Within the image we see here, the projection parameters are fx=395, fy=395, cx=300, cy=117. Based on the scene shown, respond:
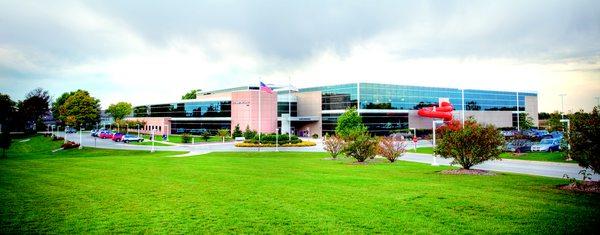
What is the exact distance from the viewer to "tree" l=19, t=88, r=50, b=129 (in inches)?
2663

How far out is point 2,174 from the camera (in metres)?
19.7

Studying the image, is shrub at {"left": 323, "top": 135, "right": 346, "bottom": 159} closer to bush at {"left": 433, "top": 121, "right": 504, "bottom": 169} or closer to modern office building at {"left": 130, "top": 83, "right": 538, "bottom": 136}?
bush at {"left": 433, "top": 121, "right": 504, "bottom": 169}

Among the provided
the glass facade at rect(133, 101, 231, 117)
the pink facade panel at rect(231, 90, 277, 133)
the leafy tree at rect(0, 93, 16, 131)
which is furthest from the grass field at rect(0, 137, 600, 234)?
the glass facade at rect(133, 101, 231, 117)

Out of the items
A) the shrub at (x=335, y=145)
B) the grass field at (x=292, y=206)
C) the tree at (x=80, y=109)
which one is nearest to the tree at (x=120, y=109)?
the tree at (x=80, y=109)

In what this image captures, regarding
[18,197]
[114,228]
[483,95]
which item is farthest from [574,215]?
[483,95]

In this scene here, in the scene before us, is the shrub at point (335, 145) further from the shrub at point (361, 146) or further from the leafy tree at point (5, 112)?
the leafy tree at point (5, 112)

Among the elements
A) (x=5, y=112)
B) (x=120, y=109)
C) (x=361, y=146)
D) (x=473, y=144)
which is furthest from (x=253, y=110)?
(x=473, y=144)

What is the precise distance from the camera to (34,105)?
7425cm

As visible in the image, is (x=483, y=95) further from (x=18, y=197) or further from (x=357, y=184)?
(x=18, y=197)

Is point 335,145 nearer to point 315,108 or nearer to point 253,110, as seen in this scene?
point 253,110

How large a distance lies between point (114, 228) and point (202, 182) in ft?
23.7

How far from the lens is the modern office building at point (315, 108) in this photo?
73.2 m

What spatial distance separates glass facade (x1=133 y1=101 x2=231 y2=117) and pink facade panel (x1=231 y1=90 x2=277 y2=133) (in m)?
2.18

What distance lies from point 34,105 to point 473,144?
7978 centimetres
